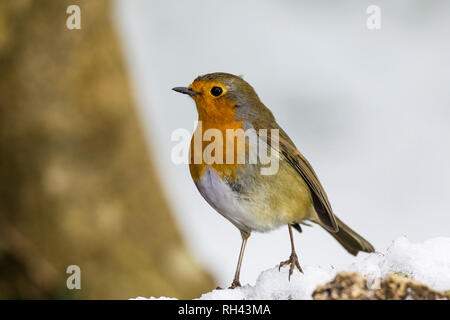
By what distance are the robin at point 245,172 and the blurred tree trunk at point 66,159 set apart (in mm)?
2811

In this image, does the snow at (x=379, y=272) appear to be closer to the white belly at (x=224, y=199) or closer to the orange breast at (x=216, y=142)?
the white belly at (x=224, y=199)

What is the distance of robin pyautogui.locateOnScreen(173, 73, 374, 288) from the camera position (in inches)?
86.6

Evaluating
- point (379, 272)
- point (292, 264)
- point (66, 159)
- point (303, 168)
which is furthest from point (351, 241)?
point (66, 159)

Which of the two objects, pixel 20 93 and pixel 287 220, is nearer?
pixel 287 220

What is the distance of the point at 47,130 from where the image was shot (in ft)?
16.0

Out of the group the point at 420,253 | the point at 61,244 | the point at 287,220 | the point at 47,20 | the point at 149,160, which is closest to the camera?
the point at 420,253

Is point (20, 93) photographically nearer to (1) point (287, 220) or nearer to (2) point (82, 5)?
(2) point (82, 5)

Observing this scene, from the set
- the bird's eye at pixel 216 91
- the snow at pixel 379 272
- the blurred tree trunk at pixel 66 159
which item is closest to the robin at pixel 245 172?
the bird's eye at pixel 216 91

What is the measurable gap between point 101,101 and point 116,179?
0.70m

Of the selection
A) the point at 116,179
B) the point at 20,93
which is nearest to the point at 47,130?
the point at 20,93

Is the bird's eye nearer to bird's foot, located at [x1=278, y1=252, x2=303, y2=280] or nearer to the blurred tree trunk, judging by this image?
bird's foot, located at [x1=278, y1=252, x2=303, y2=280]

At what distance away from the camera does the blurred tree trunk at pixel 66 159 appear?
4.71 meters

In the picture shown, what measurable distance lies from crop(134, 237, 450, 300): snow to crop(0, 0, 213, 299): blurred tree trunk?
3.09 m

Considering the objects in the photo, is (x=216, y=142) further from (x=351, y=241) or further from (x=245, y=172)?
(x=351, y=241)
